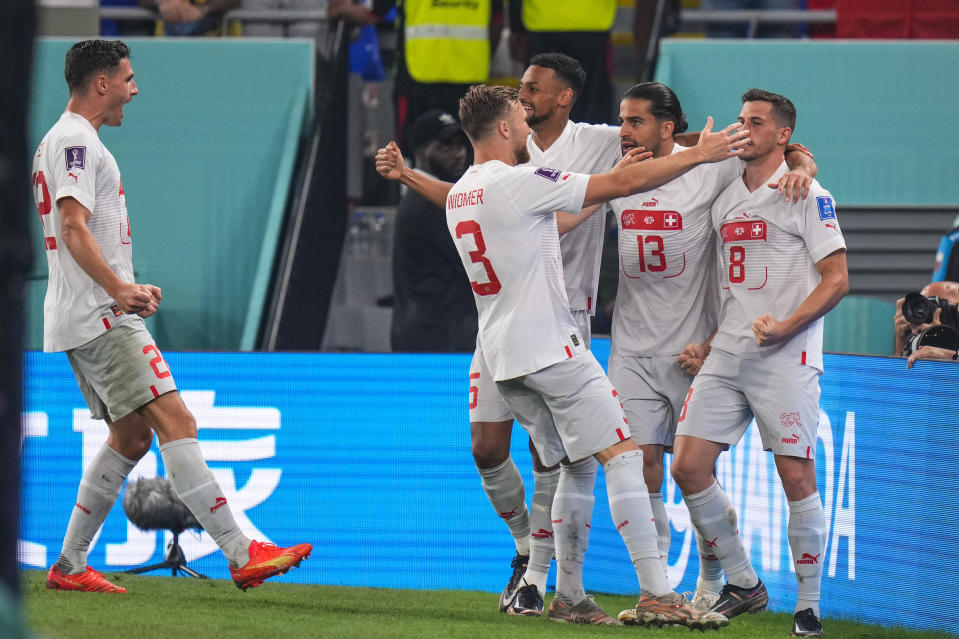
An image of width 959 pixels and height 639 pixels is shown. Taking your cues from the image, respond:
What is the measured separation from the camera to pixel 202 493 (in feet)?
16.1

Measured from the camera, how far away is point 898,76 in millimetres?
8820

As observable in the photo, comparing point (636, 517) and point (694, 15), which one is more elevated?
point (694, 15)

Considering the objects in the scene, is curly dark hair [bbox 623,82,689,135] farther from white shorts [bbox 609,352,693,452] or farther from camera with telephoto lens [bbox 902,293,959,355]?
camera with telephoto lens [bbox 902,293,959,355]

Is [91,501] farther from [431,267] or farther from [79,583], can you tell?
[431,267]

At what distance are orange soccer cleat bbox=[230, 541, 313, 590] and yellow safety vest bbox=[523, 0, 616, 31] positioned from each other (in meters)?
5.12

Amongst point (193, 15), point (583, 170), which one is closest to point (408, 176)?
Answer: point (583, 170)

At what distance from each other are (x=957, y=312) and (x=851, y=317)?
2.36 m

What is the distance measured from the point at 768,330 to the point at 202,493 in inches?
92.8

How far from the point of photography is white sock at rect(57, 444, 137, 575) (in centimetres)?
528

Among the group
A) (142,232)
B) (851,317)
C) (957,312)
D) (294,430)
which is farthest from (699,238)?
(142,232)

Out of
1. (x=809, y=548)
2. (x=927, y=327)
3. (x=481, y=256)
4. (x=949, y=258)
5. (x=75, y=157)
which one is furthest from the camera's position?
(x=949, y=258)

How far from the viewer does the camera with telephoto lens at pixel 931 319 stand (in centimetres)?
555

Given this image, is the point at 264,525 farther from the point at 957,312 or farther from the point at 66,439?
the point at 957,312

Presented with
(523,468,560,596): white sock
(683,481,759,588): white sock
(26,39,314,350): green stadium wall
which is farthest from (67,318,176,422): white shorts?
(26,39,314,350): green stadium wall
